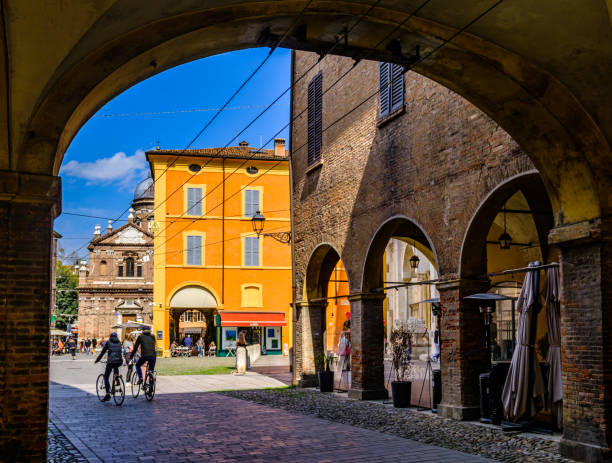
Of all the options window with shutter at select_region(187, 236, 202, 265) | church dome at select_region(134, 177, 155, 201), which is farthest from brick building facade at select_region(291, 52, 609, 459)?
church dome at select_region(134, 177, 155, 201)

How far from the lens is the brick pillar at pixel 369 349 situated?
50.5 feet

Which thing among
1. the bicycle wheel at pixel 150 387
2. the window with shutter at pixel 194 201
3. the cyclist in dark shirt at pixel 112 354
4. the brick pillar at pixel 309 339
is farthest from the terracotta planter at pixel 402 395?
the window with shutter at pixel 194 201

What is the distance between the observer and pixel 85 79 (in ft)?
24.3

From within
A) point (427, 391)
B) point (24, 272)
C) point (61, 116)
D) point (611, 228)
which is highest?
point (61, 116)

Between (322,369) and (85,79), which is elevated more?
(85,79)

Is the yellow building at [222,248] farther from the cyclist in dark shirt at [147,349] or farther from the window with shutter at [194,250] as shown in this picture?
the cyclist in dark shirt at [147,349]

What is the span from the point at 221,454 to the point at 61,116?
15.0 ft

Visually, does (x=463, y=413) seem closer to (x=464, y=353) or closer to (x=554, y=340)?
(x=464, y=353)

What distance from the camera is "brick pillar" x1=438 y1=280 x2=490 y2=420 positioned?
12047 millimetres

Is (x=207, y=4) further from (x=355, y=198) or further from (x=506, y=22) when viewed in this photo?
(x=355, y=198)

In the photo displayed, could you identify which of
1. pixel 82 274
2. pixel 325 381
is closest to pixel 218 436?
pixel 325 381

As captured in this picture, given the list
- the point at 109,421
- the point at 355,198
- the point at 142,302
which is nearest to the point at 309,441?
the point at 109,421

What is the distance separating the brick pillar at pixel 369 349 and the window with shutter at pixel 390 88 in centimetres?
408

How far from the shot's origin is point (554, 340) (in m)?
10.7
